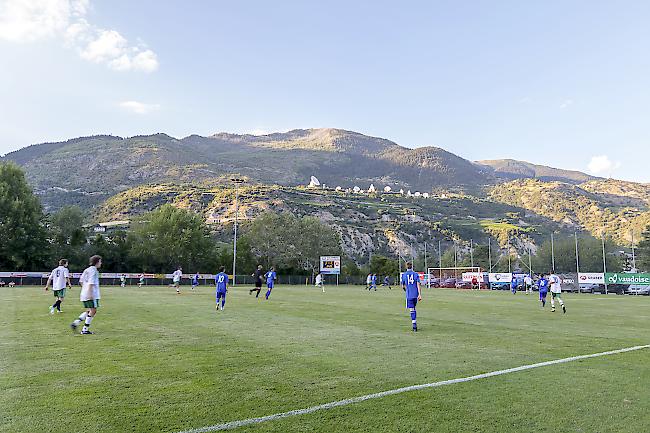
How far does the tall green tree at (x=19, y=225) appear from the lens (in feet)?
208

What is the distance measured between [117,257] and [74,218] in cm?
1629

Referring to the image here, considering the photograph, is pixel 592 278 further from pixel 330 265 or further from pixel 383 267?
pixel 383 267

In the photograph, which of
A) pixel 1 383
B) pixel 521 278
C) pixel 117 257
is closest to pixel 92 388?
pixel 1 383

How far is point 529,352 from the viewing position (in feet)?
34.1

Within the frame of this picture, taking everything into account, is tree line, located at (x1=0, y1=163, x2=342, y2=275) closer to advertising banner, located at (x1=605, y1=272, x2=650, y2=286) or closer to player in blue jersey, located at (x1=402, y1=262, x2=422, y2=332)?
advertising banner, located at (x1=605, y1=272, x2=650, y2=286)

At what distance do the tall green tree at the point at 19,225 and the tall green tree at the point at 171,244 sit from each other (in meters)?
14.2

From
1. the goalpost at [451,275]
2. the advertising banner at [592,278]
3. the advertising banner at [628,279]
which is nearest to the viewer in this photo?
the advertising banner at [628,279]

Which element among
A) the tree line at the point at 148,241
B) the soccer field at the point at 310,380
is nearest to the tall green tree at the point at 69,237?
the tree line at the point at 148,241

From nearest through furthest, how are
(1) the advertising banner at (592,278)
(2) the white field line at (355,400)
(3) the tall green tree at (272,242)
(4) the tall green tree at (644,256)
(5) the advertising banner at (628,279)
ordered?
1. (2) the white field line at (355,400)
2. (5) the advertising banner at (628,279)
3. (1) the advertising banner at (592,278)
4. (4) the tall green tree at (644,256)
5. (3) the tall green tree at (272,242)

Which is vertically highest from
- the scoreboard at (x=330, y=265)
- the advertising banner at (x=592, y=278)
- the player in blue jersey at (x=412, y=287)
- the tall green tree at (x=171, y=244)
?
the tall green tree at (x=171, y=244)

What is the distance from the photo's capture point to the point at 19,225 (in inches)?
2527

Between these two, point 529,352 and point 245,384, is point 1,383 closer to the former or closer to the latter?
point 245,384

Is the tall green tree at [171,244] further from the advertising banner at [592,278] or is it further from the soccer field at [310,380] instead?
the soccer field at [310,380]

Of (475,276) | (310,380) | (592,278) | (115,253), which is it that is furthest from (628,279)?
(115,253)
